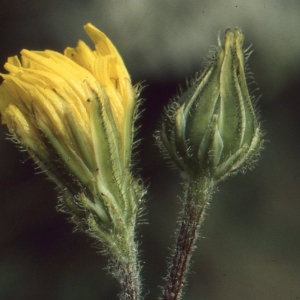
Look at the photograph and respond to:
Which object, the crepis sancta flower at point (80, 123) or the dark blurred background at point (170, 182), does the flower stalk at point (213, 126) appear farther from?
the dark blurred background at point (170, 182)

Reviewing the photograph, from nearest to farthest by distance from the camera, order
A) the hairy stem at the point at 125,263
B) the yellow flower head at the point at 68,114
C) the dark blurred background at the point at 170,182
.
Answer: the yellow flower head at the point at 68,114, the hairy stem at the point at 125,263, the dark blurred background at the point at 170,182

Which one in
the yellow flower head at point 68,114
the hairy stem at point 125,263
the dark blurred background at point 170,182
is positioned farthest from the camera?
the dark blurred background at point 170,182

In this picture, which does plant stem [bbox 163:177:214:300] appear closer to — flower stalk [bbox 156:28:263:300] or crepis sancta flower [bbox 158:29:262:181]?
flower stalk [bbox 156:28:263:300]

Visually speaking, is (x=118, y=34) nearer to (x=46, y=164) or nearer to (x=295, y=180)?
(x=295, y=180)

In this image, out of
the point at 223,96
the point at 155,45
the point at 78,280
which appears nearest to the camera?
the point at 223,96

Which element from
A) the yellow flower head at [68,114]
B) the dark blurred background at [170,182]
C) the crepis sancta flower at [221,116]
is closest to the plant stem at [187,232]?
the crepis sancta flower at [221,116]

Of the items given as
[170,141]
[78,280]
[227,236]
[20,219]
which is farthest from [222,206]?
[170,141]
